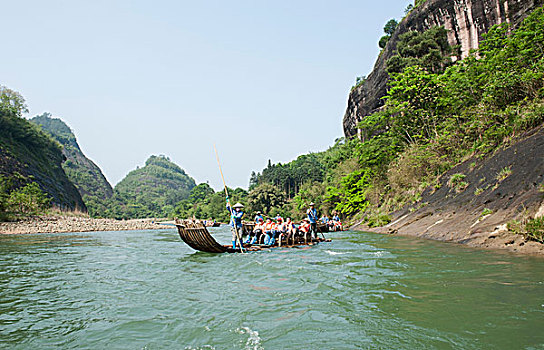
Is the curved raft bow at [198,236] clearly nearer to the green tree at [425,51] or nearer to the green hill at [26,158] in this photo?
the green tree at [425,51]

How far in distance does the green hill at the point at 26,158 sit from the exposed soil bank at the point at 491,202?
47427mm

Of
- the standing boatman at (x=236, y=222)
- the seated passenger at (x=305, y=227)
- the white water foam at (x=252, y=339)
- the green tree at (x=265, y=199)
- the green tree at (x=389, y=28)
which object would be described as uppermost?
the green tree at (x=389, y=28)

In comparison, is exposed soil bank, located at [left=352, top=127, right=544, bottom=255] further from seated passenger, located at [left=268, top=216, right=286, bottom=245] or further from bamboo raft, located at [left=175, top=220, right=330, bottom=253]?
bamboo raft, located at [left=175, top=220, right=330, bottom=253]

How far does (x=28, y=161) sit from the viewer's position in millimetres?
51531

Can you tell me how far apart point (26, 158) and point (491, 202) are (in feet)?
199

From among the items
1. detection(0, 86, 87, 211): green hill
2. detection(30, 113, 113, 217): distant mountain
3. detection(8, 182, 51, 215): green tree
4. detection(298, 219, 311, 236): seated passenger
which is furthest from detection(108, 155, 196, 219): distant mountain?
detection(298, 219, 311, 236): seated passenger

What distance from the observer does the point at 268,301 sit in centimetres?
598

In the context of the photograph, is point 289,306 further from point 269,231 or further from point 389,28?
point 389,28

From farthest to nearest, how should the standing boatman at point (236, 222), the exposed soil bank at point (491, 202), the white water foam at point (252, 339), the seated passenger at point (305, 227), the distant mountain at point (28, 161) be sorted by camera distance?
the distant mountain at point (28, 161), the seated passenger at point (305, 227), the standing boatman at point (236, 222), the exposed soil bank at point (491, 202), the white water foam at point (252, 339)

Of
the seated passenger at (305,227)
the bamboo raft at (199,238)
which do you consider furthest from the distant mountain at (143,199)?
the bamboo raft at (199,238)

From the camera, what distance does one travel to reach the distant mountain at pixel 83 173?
4432 inches

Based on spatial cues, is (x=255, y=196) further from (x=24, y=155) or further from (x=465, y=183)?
(x=465, y=183)

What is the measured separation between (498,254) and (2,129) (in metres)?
65.3

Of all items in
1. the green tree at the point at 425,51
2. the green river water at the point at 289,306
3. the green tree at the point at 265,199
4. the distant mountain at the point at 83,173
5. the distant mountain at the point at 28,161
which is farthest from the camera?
the distant mountain at the point at 83,173
